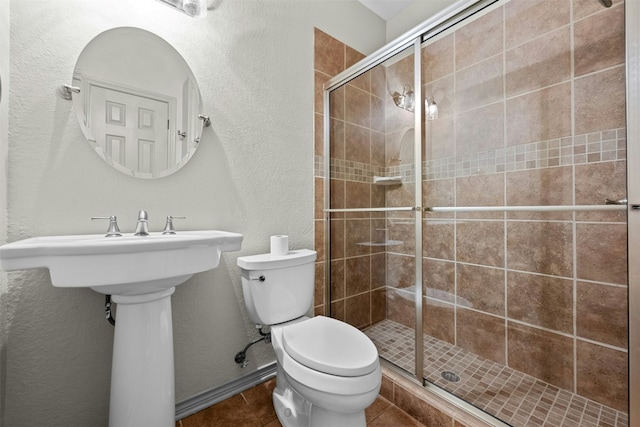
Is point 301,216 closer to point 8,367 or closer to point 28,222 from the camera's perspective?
point 28,222

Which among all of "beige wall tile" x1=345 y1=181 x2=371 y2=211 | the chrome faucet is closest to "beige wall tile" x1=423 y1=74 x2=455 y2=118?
"beige wall tile" x1=345 y1=181 x2=371 y2=211

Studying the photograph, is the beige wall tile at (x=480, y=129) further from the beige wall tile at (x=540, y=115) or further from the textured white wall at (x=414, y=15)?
the textured white wall at (x=414, y=15)

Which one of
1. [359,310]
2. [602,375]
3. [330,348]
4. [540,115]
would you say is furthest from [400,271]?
[540,115]

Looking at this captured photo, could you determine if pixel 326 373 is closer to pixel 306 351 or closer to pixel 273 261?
pixel 306 351

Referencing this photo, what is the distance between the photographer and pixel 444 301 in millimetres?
1632

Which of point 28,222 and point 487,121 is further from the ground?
point 487,121

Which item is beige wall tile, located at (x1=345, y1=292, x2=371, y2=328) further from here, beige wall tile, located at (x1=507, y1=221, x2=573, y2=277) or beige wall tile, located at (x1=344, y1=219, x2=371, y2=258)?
beige wall tile, located at (x1=507, y1=221, x2=573, y2=277)

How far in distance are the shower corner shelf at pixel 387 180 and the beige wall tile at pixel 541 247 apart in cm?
61

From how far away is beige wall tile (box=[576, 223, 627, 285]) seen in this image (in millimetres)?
1130

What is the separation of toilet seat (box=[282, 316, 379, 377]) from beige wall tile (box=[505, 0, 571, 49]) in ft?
5.29

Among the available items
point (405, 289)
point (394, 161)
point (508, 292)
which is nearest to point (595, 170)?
point (508, 292)

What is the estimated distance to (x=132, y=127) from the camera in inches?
47.6

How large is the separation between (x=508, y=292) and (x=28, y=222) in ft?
7.07

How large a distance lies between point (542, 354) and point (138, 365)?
1793mm
